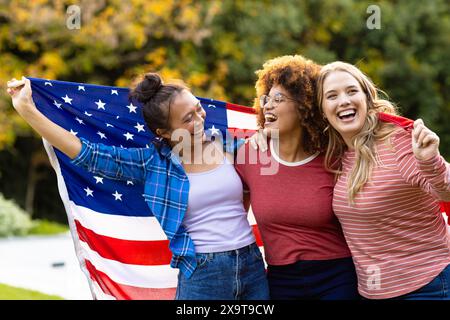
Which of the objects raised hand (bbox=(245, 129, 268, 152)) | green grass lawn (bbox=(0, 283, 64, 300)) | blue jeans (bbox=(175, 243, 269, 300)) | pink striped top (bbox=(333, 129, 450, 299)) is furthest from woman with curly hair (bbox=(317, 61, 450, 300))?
green grass lawn (bbox=(0, 283, 64, 300))

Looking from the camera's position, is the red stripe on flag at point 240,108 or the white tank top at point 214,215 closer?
the white tank top at point 214,215

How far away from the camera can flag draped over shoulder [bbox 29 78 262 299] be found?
3.71 meters

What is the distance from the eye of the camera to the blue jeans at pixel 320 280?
3131 millimetres

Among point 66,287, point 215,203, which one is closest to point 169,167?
point 215,203

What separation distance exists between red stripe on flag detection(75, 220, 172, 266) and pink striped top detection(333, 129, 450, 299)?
126 cm

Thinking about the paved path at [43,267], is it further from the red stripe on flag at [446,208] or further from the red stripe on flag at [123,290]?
the red stripe on flag at [446,208]

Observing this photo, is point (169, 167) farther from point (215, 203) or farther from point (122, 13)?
point (122, 13)

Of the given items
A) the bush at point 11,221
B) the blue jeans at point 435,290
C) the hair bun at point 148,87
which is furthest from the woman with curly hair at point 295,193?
the bush at point 11,221

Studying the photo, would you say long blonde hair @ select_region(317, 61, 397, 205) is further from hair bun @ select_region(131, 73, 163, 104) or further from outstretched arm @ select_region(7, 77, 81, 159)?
outstretched arm @ select_region(7, 77, 81, 159)

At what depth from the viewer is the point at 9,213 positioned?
38.5 ft

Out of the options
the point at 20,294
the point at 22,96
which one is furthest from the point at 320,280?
the point at 20,294

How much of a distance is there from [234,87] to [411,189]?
11.9 meters

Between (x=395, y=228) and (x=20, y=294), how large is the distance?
3895 mm

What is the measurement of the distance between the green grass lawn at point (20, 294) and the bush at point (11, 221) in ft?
19.2
